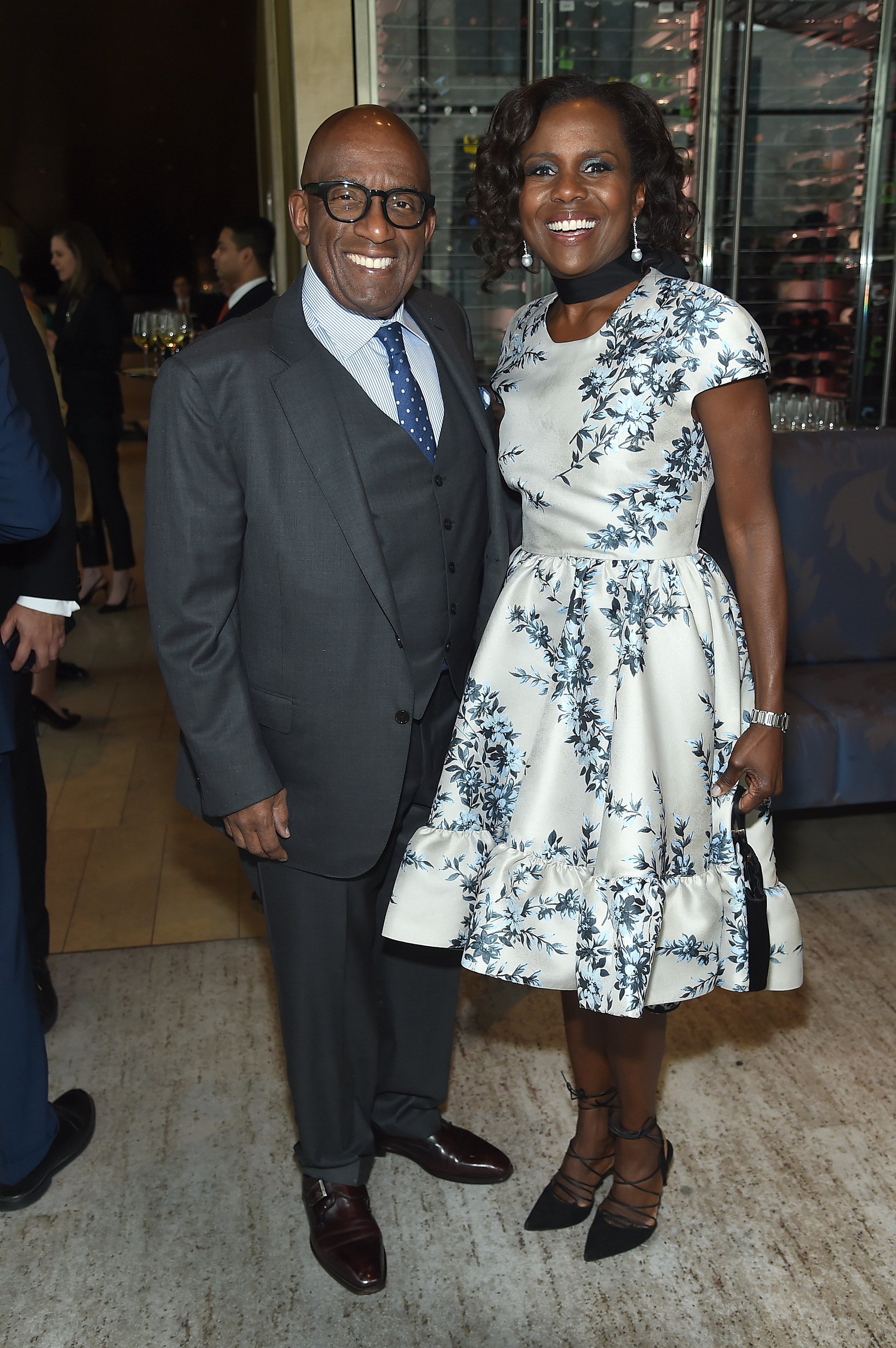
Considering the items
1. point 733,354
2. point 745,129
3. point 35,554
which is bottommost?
point 35,554

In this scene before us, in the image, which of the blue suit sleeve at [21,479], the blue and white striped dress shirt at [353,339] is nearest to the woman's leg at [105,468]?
the blue suit sleeve at [21,479]

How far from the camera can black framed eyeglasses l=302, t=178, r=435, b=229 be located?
1.55m

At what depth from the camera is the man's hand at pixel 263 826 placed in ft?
5.40

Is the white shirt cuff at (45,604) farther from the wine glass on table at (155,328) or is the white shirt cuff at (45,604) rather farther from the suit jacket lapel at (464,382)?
the wine glass on table at (155,328)

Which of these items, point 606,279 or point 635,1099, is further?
point 635,1099

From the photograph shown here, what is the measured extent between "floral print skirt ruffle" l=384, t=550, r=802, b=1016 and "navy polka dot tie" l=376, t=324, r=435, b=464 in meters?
0.23

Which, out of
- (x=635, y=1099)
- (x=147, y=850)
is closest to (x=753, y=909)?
(x=635, y=1099)

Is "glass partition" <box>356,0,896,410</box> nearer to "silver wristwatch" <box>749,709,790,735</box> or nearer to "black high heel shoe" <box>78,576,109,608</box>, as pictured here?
"black high heel shoe" <box>78,576,109,608</box>

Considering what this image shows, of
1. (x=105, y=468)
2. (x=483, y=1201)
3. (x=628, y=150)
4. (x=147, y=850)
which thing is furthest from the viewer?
(x=105, y=468)

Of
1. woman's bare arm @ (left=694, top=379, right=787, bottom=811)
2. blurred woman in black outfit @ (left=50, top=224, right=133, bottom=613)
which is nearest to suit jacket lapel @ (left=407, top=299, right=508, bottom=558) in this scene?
woman's bare arm @ (left=694, top=379, right=787, bottom=811)

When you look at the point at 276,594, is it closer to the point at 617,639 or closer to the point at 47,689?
the point at 617,639

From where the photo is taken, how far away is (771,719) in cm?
161

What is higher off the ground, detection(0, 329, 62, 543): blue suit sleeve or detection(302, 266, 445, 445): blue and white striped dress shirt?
detection(302, 266, 445, 445): blue and white striped dress shirt

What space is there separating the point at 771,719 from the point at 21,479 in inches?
47.3
